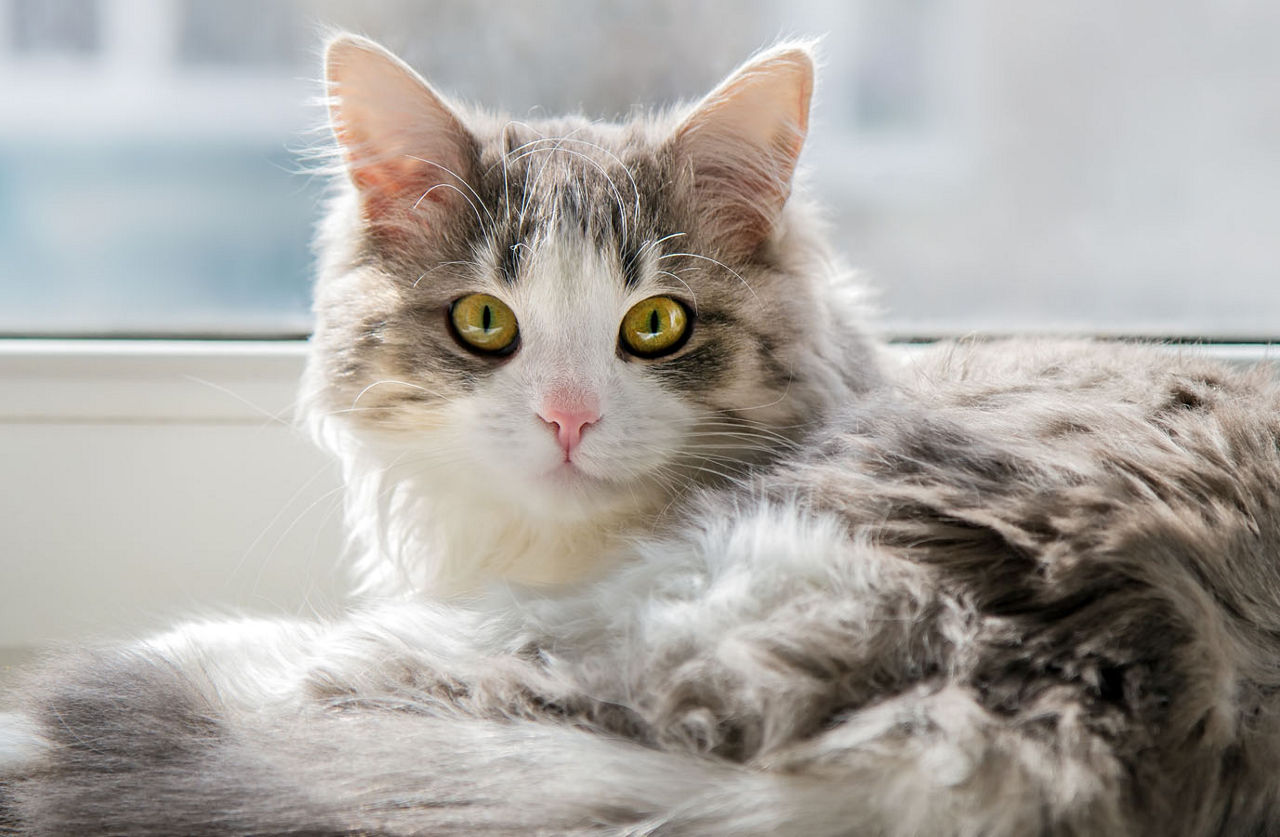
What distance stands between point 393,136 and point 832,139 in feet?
2.61

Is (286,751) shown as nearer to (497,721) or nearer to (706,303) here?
(497,721)

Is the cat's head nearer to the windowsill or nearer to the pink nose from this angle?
the pink nose

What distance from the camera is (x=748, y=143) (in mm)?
1214

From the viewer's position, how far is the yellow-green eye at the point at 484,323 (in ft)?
3.71

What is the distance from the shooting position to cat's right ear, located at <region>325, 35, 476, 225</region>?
1167mm

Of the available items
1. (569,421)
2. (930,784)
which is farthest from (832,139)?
(930,784)

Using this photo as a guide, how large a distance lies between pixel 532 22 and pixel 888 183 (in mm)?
608

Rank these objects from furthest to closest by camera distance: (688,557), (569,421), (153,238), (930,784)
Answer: (153,238)
(569,421)
(688,557)
(930,784)

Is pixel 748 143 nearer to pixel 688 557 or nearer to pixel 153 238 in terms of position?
pixel 688 557

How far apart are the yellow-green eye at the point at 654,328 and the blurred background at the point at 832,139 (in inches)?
24.4

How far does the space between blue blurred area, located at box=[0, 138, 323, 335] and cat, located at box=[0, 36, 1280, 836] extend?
0.44 meters

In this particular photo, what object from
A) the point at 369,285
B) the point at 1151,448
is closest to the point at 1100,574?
the point at 1151,448

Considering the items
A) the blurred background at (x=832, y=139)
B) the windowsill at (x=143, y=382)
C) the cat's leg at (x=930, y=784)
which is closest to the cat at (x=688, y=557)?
the cat's leg at (x=930, y=784)

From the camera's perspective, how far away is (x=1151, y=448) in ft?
2.94
